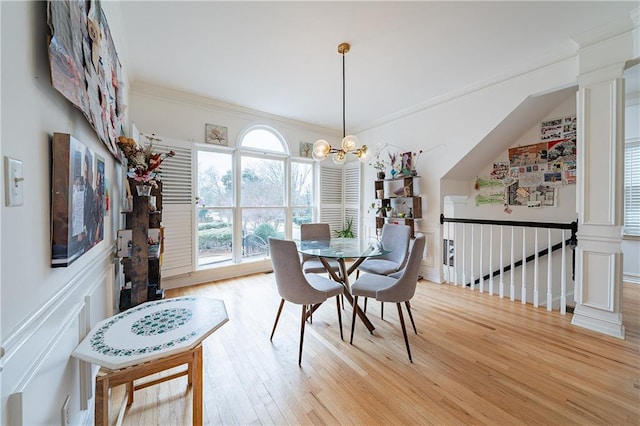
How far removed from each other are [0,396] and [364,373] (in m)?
1.77

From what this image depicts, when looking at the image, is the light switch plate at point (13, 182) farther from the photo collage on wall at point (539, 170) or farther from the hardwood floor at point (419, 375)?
the photo collage on wall at point (539, 170)

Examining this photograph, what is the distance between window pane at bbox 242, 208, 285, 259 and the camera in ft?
13.7

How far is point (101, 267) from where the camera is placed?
161 cm

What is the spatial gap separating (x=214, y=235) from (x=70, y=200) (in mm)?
3037

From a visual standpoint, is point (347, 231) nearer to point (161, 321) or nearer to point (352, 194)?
point (352, 194)

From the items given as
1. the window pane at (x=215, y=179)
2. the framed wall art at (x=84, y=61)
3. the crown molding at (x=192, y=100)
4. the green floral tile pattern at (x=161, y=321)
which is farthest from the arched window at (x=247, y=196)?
the green floral tile pattern at (x=161, y=321)

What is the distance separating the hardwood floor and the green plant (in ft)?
8.04

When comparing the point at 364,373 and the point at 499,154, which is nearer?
the point at 364,373

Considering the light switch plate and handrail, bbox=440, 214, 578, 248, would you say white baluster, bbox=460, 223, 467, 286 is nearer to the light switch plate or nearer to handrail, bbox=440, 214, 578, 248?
handrail, bbox=440, 214, 578, 248

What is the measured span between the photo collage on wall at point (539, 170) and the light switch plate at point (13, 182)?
4.75 m

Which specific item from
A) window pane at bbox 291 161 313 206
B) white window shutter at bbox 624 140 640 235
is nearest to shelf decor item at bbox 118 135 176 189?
window pane at bbox 291 161 313 206

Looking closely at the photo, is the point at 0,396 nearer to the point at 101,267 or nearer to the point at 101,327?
the point at 101,327

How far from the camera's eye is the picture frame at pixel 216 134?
3.71 m

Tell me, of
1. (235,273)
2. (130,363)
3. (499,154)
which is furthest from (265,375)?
(499,154)
